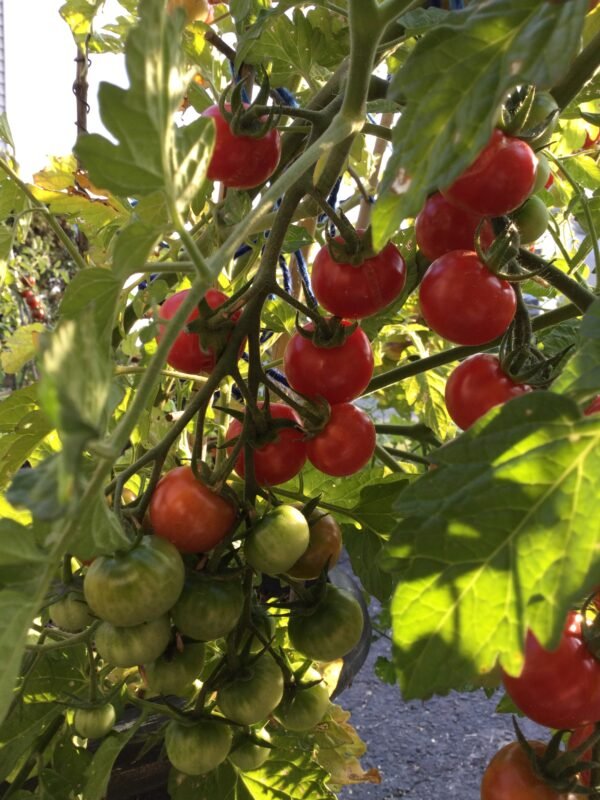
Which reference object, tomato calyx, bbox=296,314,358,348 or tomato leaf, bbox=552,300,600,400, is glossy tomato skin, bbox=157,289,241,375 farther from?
tomato leaf, bbox=552,300,600,400

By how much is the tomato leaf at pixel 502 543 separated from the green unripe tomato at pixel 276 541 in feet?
0.51

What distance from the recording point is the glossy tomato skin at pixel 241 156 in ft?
1.63

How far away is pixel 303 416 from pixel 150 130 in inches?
10.7

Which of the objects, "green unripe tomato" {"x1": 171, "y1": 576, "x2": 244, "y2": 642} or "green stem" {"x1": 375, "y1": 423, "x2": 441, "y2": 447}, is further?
"green stem" {"x1": 375, "y1": 423, "x2": 441, "y2": 447}

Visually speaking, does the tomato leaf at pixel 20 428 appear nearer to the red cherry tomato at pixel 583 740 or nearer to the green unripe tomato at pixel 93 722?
the green unripe tomato at pixel 93 722

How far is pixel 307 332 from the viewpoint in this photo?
490 millimetres

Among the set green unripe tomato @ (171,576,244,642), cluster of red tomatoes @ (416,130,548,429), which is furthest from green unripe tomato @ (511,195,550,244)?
green unripe tomato @ (171,576,244,642)

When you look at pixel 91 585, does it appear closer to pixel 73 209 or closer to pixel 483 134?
pixel 483 134

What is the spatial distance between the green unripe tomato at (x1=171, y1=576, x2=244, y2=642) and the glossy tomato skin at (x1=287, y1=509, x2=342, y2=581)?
90 mm

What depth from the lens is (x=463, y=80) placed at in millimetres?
272

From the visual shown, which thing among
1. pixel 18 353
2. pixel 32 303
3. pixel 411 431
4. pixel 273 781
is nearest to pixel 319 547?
pixel 411 431

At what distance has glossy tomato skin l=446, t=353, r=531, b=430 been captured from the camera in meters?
0.45

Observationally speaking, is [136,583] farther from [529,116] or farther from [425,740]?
[425,740]

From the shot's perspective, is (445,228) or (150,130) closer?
(150,130)
